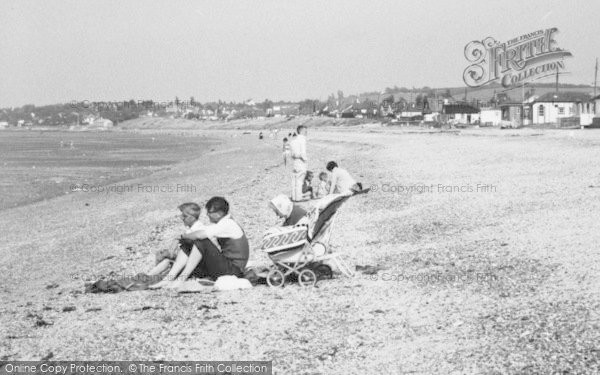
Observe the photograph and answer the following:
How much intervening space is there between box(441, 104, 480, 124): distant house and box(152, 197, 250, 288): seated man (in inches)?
3450

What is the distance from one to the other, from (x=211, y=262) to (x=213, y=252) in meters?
0.13

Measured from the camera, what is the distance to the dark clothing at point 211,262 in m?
8.16

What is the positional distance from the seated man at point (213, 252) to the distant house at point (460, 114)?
288 ft

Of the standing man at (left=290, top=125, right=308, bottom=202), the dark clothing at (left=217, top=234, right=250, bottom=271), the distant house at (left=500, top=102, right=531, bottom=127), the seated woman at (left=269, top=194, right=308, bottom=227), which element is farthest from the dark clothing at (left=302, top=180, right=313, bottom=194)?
the distant house at (left=500, top=102, right=531, bottom=127)

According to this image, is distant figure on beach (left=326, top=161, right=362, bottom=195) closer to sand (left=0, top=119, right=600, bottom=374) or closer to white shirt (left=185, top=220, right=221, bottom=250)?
sand (left=0, top=119, right=600, bottom=374)

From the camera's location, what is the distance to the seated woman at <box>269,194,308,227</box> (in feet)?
28.1

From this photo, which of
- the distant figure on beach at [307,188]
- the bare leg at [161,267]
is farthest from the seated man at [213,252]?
the distant figure on beach at [307,188]

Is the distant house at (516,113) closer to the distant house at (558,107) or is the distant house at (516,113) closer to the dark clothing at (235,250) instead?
the distant house at (558,107)

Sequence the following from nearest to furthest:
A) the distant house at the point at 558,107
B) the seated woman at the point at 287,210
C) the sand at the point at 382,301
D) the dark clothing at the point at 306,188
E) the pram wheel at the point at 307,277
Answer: the sand at the point at 382,301, the pram wheel at the point at 307,277, the seated woman at the point at 287,210, the dark clothing at the point at 306,188, the distant house at the point at 558,107

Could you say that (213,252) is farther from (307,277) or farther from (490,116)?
(490,116)

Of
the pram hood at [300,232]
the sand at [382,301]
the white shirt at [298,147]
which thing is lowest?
the sand at [382,301]

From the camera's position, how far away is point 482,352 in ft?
18.2

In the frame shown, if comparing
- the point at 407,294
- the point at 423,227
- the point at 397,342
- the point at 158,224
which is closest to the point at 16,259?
the point at 158,224

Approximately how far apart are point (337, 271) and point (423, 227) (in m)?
3.47
